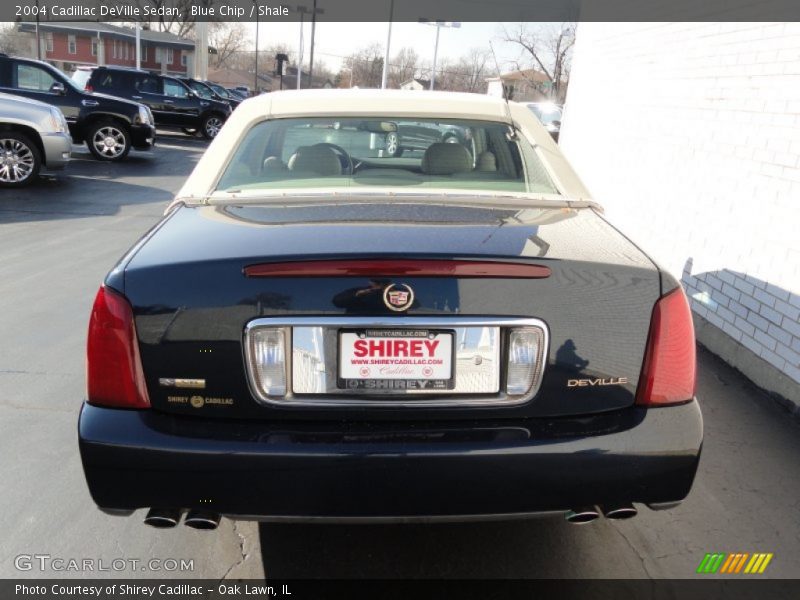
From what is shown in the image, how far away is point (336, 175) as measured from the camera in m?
3.14

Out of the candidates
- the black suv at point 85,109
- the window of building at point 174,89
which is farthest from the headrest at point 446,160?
the window of building at point 174,89

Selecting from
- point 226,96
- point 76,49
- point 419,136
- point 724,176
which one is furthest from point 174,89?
point 76,49

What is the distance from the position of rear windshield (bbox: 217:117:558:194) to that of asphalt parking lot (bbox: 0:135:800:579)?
4.71 feet

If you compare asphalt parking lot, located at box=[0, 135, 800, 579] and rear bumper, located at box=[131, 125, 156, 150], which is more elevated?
rear bumper, located at box=[131, 125, 156, 150]

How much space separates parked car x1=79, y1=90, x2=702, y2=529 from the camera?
2.01m

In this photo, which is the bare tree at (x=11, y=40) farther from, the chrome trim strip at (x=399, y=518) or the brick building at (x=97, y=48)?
the chrome trim strip at (x=399, y=518)

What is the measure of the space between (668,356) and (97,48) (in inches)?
3191

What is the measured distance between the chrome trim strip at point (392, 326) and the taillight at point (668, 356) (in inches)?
13.4

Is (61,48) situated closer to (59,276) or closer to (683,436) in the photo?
(59,276)

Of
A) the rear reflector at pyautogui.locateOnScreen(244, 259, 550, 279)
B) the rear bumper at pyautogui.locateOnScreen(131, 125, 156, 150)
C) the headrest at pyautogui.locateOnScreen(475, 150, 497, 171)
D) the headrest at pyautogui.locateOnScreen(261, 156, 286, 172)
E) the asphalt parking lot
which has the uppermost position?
the headrest at pyautogui.locateOnScreen(475, 150, 497, 171)

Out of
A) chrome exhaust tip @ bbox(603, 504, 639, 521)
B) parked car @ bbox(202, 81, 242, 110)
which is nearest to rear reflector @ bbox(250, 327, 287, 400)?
chrome exhaust tip @ bbox(603, 504, 639, 521)

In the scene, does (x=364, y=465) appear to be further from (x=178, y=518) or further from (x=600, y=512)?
(x=600, y=512)

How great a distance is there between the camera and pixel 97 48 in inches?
2844

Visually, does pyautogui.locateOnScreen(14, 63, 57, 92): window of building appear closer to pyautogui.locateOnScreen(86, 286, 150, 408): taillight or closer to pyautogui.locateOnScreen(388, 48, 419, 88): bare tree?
pyautogui.locateOnScreen(86, 286, 150, 408): taillight
